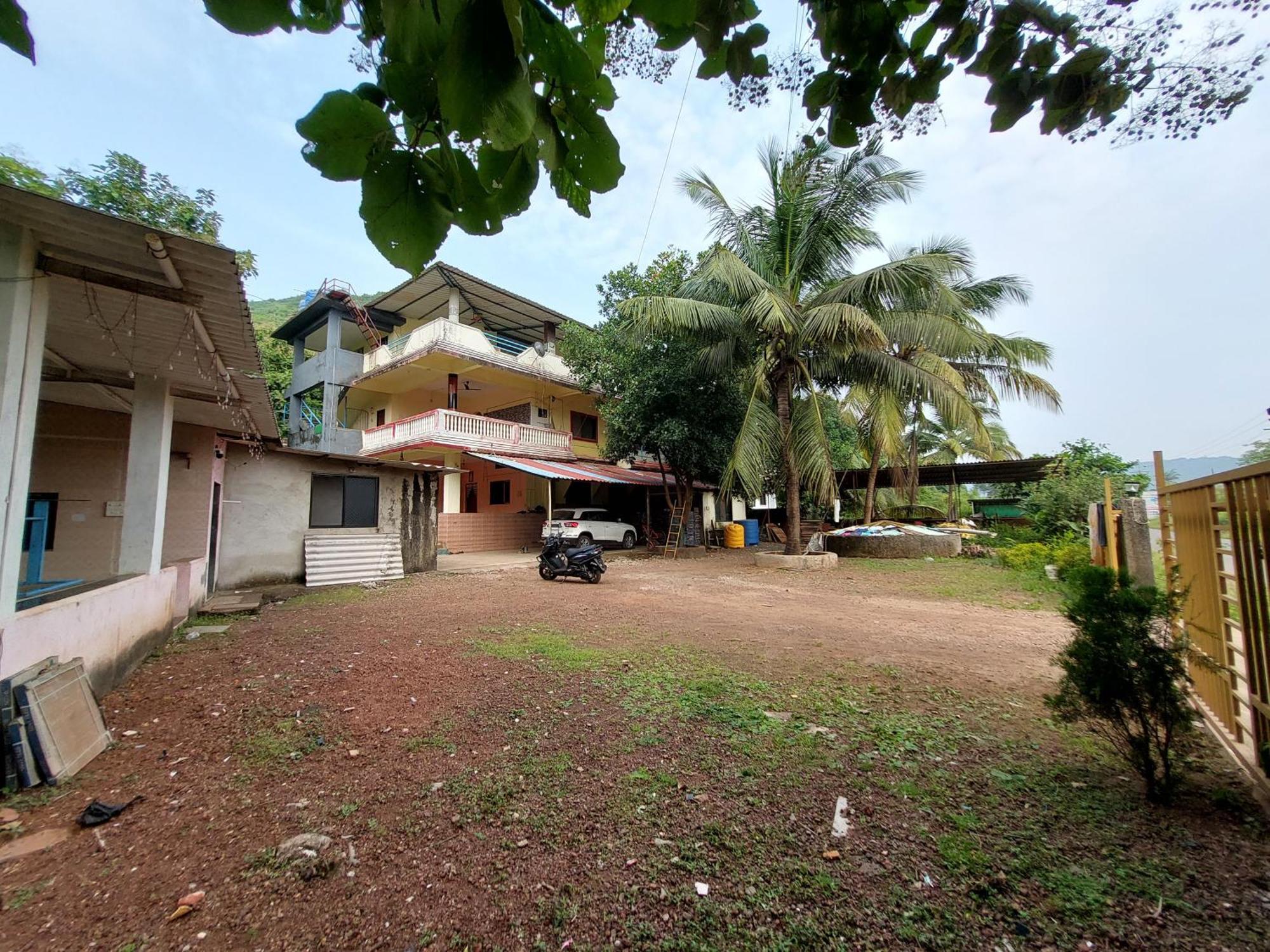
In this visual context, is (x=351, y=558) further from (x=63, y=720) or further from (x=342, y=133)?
(x=342, y=133)

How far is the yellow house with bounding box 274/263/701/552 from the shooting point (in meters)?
15.4

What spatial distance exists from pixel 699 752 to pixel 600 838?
88 cm

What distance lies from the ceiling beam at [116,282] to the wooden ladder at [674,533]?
41.1 ft

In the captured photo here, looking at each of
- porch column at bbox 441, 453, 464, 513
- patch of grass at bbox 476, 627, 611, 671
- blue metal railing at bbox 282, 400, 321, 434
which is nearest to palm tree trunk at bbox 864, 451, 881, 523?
patch of grass at bbox 476, 627, 611, 671

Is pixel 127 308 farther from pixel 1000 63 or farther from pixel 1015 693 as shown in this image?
pixel 1015 693

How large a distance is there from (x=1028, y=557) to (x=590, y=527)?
1099 cm

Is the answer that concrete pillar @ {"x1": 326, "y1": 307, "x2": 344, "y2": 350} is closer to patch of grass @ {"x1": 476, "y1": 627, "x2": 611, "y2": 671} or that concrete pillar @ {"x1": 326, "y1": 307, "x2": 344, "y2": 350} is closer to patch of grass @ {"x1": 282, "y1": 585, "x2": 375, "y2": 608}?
patch of grass @ {"x1": 282, "y1": 585, "x2": 375, "y2": 608}

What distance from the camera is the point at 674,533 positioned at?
1550 centimetres

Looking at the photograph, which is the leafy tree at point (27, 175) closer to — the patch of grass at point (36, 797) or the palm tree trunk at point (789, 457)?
the patch of grass at point (36, 797)

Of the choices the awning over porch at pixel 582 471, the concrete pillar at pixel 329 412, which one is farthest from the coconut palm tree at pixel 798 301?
the concrete pillar at pixel 329 412

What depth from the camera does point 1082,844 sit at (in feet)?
6.25

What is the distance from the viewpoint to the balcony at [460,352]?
589 inches

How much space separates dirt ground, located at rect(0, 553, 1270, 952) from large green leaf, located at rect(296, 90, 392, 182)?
83.1 inches

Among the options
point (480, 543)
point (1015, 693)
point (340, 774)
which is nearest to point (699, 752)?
point (340, 774)
